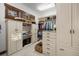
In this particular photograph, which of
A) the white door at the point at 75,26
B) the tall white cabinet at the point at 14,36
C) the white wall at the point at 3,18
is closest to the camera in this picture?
the white wall at the point at 3,18

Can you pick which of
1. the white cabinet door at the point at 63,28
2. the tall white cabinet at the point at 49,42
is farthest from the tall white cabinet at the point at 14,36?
the white cabinet door at the point at 63,28

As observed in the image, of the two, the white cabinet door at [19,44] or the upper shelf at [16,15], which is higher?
the upper shelf at [16,15]

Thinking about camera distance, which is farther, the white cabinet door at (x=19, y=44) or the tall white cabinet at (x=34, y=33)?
the white cabinet door at (x=19, y=44)

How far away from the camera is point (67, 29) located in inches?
97.7

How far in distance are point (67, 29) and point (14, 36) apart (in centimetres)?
133

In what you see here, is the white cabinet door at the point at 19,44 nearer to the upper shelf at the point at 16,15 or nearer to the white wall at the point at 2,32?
the white wall at the point at 2,32

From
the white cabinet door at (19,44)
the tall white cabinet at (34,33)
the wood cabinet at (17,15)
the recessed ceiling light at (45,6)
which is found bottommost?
the white cabinet door at (19,44)

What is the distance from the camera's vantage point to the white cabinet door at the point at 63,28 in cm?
245

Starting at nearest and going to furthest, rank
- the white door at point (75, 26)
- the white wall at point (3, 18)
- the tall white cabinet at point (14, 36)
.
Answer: the white wall at point (3, 18)
the white door at point (75, 26)
the tall white cabinet at point (14, 36)

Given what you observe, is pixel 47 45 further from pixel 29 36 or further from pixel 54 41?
pixel 29 36

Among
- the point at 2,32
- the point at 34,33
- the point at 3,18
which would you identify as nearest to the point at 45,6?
the point at 34,33

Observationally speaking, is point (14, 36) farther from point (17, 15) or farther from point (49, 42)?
point (49, 42)

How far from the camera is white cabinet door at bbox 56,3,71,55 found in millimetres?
2447

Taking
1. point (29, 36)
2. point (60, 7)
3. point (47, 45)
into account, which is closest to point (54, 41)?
point (47, 45)
